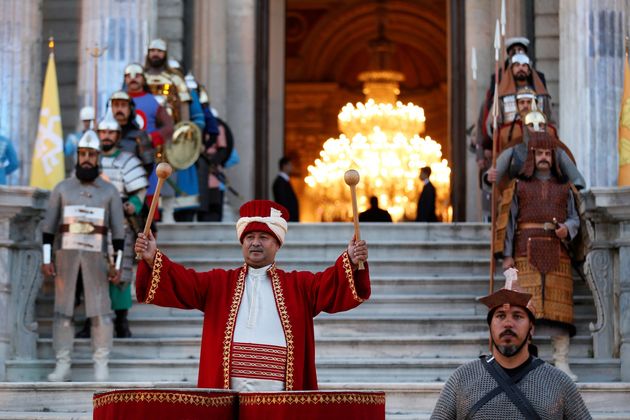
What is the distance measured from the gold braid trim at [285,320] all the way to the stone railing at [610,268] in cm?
441

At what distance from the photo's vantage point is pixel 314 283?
8.58m

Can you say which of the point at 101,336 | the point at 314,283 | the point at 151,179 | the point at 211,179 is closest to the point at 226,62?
the point at 211,179

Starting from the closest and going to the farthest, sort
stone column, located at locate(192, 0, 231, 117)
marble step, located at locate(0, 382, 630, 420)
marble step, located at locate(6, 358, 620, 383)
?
marble step, located at locate(0, 382, 630, 420) < marble step, located at locate(6, 358, 620, 383) < stone column, located at locate(192, 0, 231, 117)

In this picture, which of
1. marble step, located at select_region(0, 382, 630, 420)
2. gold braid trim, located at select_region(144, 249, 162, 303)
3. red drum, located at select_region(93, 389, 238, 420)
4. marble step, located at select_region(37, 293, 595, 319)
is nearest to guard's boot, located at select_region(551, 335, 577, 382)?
marble step, located at select_region(0, 382, 630, 420)

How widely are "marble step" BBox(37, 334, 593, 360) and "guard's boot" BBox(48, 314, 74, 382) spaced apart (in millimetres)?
488

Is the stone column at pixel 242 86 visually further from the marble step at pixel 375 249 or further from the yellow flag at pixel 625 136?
the yellow flag at pixel 625 136

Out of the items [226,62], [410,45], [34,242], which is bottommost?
[34,242]

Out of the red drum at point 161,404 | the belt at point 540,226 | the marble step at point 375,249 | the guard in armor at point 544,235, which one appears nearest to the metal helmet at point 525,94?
the guard in armor at point 544,235

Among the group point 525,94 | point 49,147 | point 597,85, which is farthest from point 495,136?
point 49,147

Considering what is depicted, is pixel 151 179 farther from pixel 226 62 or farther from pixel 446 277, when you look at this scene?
pixel 226 62

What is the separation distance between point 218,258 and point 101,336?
7.42 ft

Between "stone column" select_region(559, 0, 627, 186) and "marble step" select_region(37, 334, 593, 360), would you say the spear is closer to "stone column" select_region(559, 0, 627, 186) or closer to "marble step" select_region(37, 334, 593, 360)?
"marble step" select_region(37, 334, 593, 360)

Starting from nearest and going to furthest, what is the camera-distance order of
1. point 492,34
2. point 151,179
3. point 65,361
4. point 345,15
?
point 65,361 < point 151,179 < point 492,34 < point 345,15

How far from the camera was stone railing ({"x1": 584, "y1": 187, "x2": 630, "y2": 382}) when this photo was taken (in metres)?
12.5
